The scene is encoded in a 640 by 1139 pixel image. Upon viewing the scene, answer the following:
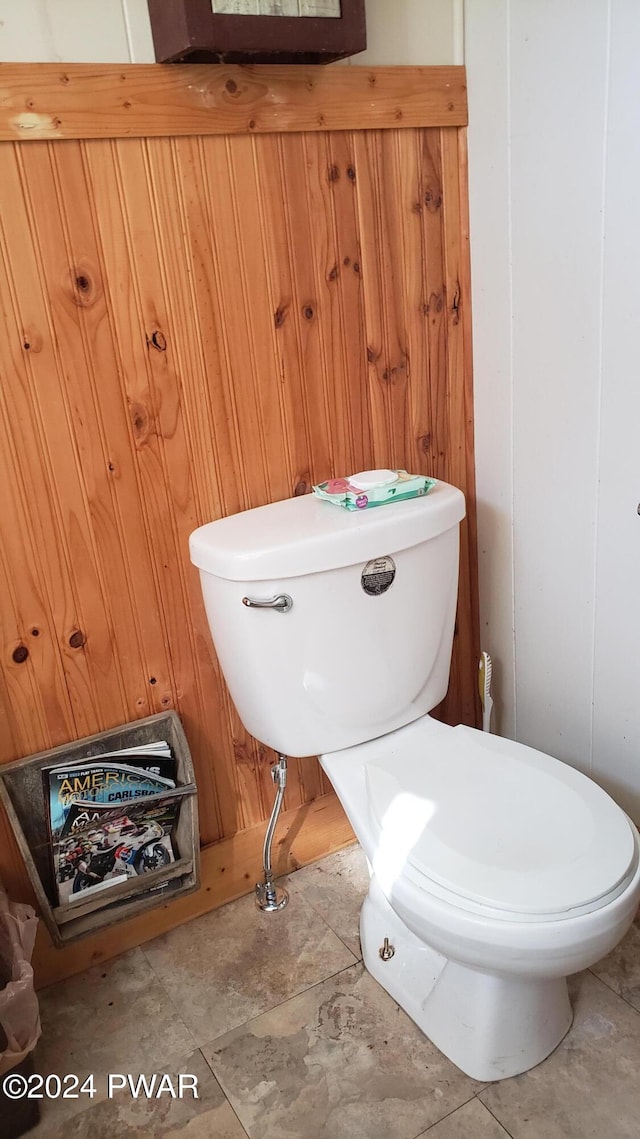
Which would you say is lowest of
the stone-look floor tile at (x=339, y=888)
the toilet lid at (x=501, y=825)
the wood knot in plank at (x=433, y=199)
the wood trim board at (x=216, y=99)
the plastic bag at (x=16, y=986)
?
the stone-look floor tile at (x=339, y=888)

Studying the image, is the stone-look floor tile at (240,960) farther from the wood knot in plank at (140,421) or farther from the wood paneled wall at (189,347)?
the wood knot in plank at (140,421)

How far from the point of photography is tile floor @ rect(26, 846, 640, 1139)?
124cm

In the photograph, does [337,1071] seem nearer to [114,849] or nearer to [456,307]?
[114,849]

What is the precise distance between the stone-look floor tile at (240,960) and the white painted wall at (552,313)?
1.82 ft

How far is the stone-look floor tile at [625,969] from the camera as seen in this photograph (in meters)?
1.41

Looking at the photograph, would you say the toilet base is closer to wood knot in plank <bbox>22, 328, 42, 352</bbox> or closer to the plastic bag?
the plastic bag

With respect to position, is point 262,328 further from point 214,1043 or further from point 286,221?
point 214,1043

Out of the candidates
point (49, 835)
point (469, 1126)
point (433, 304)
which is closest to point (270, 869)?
point (49, 835)

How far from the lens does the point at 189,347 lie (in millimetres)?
1385

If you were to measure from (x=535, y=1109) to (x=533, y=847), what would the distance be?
40 centimetres

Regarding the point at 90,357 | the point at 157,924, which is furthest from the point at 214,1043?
the point at 90,357

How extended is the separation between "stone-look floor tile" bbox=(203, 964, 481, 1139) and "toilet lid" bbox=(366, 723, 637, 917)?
37 centimetres

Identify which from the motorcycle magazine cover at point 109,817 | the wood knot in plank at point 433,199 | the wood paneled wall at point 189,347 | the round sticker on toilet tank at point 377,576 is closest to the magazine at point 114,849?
the motorcycle magazine cover at point 109,817

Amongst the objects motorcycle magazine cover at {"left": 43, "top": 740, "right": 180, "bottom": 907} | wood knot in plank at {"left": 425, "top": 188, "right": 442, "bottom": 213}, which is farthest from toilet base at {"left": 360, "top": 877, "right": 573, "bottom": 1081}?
wood knot in plank at {"left": 425, "top": 188, "right": 442, "bottom": 213}
